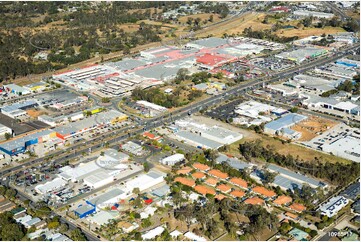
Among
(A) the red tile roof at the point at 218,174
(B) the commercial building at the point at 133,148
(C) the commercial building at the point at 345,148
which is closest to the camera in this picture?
(A) the red tile roof at the point at 218,174

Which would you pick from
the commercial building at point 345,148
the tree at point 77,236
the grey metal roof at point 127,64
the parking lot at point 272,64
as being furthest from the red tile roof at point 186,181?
the parking lot at point 272,64

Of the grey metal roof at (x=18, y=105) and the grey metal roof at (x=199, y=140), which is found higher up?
the grey metal roof at (x=18, y=105)

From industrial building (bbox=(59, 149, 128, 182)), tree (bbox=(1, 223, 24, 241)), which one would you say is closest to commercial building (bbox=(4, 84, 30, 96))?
industrial building (bbox=(59, 149, 128, 182))

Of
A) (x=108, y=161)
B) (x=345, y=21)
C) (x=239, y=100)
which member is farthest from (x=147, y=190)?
(x=345, y=21)

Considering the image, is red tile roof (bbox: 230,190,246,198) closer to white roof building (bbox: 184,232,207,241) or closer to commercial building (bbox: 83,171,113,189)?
white roof building (bbox: 184,232,207,241)

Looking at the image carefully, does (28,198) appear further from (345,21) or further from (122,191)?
(345,21)

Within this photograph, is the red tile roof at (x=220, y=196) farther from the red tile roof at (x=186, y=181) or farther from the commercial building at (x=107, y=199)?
the commercial building at (x=107, y=199)

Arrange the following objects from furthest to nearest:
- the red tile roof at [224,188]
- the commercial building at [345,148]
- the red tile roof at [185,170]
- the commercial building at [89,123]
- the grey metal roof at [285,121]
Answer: the grey metal roof at [285,121]
the commercial building at [89,123]
the commercial building at [345,148]
the red tile roof at [185,170]
the red tile roof at [224,188]

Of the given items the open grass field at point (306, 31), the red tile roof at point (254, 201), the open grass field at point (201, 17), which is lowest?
the red tile roof at point (254, 201)
